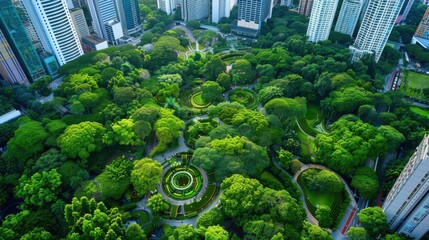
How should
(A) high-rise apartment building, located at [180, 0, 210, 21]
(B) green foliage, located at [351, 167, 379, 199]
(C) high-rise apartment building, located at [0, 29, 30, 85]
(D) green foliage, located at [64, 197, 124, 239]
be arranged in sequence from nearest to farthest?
(D) green foliage, located at [64, 197, 124, 239]
(B) green foliage, located at [351, 167, 379, 199]
(C) high-rise apartment building, located at [0, 29, 30, 85]
(A) high-rise apartment building, located at [180, 0, 210, 21]

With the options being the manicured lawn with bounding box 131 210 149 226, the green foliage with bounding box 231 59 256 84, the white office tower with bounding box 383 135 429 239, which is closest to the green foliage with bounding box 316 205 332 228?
the white office tower with bounding box 383 135 429 239

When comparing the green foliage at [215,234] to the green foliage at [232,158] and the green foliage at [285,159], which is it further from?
the green foliage at [285,159]

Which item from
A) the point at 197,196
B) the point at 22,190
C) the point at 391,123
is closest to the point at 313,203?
the point at 197,196

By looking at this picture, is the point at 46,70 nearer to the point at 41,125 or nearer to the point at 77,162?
the point at 41,125

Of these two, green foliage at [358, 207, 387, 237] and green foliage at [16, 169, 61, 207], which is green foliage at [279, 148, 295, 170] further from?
green foliage at [16, 169, 61, 207]

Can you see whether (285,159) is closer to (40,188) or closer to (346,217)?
(346,217)

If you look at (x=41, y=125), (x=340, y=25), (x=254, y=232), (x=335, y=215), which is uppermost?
(x=340, y=25)
